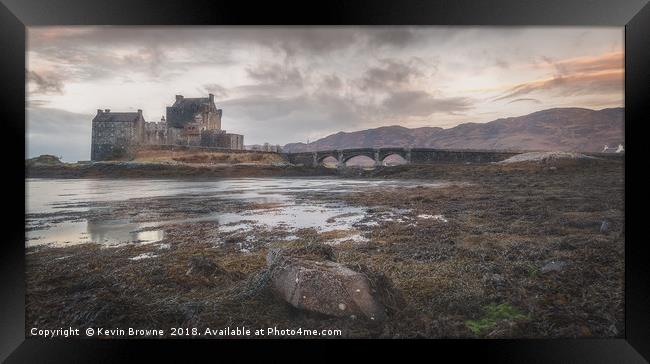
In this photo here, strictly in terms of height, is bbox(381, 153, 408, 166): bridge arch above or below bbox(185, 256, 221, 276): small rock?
above

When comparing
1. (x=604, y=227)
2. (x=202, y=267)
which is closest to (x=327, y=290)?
(x=202, y=267)

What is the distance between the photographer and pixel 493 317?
11.2 feet

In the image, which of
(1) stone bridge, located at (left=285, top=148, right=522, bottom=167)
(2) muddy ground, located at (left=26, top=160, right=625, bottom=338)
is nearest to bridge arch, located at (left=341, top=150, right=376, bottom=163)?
(1) stone bridge, located at (left=285, top=148, right=522, bottom=167)

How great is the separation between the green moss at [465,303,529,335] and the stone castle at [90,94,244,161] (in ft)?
12.3

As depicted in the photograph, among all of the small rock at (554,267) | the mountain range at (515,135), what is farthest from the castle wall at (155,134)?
the small rock at (554,267)

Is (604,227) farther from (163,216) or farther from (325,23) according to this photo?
(163,216)

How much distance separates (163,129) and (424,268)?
4.03 metres

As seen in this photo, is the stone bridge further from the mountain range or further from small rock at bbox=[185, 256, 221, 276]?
small rock at bbox=[185, 256, 221, 276]

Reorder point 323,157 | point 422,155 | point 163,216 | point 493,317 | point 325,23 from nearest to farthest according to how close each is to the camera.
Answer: point 493,317
point 325,23
point 163,216
point 422,155
point 323,157

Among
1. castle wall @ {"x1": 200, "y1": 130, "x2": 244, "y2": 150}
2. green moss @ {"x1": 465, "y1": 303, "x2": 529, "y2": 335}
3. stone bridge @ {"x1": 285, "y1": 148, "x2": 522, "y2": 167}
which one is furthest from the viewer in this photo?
stone bridge @ {"x1": 285, "y1": 148, "x2": 522, "y2": 167}

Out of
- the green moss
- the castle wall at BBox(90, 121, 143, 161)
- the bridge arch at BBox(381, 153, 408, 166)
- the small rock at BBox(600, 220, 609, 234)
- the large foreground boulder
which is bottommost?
the green moss

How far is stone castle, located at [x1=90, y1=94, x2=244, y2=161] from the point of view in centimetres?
376
